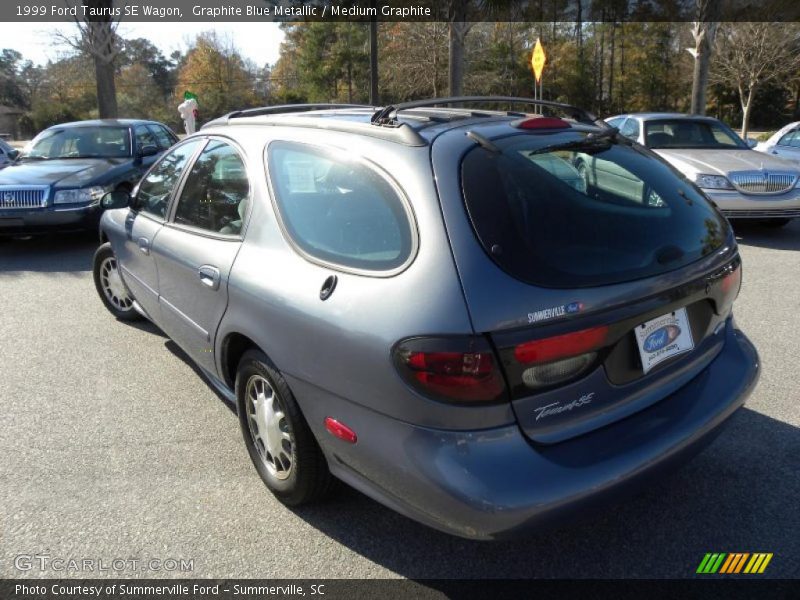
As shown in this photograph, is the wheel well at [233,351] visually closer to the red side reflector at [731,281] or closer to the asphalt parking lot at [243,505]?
the asphalt parking lot at [243,505]

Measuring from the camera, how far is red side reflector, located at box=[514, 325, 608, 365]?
1982mm

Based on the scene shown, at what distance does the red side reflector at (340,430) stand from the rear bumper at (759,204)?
691cm

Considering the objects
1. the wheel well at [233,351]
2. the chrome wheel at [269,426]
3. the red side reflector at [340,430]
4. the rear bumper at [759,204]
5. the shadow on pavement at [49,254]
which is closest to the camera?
the red side reflector at [340,430]

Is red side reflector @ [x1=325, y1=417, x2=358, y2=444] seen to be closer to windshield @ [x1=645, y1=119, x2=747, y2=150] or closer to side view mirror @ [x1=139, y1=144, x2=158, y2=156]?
side view mirror @ [x1=139, y1=144, x2=158, y2=156]

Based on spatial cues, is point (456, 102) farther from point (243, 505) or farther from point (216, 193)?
point (243, 505)

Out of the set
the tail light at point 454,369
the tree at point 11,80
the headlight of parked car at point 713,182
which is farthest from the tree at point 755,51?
the tree at point 11,80

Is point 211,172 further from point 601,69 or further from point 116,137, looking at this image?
point 601,69

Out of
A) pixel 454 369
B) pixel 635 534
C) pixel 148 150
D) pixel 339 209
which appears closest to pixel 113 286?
pixel 339 209

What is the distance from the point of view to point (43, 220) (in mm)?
7758

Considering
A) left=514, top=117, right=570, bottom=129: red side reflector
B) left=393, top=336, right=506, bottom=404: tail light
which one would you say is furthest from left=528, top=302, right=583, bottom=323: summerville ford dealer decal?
left=514, top=117, right=570, bottom=129: red side reflector

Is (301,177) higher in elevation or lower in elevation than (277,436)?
higher

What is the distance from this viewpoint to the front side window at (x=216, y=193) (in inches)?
119

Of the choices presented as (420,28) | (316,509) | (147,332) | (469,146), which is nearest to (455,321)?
(469,146)

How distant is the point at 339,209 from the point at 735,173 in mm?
6924
